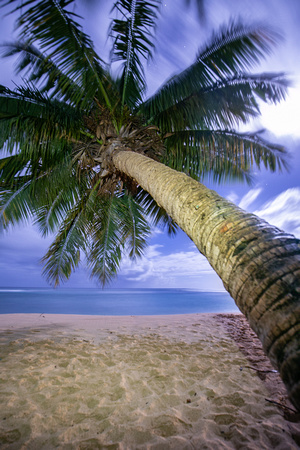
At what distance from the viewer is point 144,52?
4199mm

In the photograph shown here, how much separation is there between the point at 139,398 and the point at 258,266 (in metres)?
2.40

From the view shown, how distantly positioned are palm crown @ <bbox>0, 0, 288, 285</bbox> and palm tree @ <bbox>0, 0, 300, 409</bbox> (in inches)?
0.8

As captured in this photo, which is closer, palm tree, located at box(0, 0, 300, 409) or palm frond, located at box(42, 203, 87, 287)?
palm tree, located at box(0, 0, 300, 409)

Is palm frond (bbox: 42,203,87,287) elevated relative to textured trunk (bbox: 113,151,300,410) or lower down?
elevated

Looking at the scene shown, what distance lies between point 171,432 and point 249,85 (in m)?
4.91

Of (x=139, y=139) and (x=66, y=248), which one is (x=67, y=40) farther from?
(x=66, y=248)

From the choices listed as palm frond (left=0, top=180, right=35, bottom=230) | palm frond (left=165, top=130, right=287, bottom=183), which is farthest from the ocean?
palm frond (left=165, top=130, right=287, bottom=183)

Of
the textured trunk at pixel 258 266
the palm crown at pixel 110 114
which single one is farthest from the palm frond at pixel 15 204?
the textured trunk at pixel 258 266

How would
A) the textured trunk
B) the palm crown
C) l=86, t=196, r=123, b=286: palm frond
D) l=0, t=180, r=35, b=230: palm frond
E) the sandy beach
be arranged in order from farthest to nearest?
l=86, t=196, r=123, b=286: palm frond → l=0, t=180, r=35, b=230: palm frond → the palm crown → the sandy beach → the textured trunk

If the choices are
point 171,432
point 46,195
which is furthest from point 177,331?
point 46,195

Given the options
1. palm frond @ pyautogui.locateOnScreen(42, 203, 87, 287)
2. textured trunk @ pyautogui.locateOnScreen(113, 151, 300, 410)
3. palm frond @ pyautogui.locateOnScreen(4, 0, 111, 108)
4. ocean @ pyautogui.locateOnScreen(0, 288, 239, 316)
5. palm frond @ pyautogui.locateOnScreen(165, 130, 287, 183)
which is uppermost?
palm frond @ pyautogui.locateOnScreen(4, 0, 111, 108)

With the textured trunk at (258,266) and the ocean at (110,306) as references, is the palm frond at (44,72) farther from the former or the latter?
the ocean at (110,306)

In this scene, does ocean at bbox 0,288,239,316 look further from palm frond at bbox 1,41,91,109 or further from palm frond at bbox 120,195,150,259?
palm frond at bbox 1,41,91,109

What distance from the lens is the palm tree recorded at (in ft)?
4.50
